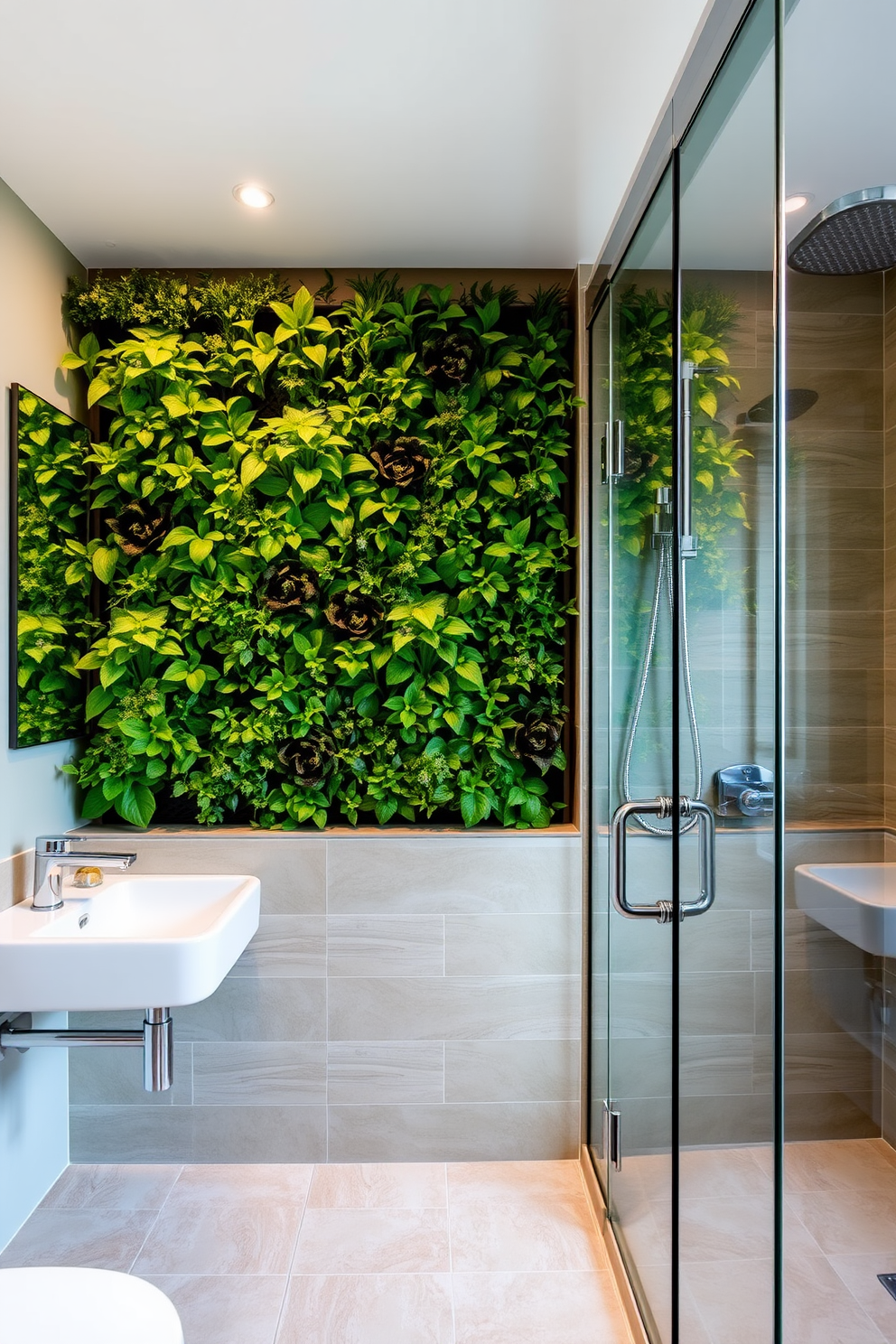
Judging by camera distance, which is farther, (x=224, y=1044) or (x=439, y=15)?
(x=224, y=1044)

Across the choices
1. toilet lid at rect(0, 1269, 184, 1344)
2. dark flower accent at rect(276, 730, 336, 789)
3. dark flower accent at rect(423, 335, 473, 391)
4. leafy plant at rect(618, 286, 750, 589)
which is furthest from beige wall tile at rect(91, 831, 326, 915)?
dark flower accent at rect(423, 335, 473, 391)

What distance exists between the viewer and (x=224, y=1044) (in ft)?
7.93

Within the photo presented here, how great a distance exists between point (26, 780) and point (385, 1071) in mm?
1269

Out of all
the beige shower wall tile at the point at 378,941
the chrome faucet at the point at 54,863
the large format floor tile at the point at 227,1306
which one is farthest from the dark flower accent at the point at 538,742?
the large format floor tile at the point at 227,1306

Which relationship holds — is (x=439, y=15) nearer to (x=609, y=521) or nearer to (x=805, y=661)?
(x=609, y=521)

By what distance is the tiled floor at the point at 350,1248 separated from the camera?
6.08ft

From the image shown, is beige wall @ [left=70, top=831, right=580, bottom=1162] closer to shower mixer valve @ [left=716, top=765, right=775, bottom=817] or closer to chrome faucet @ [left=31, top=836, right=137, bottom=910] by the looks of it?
chrome faucet @ [left=31, top=836, right=137, bottom=910]

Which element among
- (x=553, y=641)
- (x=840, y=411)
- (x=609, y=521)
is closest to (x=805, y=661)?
(x=840, y=411)

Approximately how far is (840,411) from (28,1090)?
2.41m

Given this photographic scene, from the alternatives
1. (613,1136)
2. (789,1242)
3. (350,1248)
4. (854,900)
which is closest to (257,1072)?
(350,1248)

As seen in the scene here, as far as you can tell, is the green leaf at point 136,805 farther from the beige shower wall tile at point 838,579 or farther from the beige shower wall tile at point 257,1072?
the beige shower wall tile at point 838,579

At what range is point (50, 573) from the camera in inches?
91.0

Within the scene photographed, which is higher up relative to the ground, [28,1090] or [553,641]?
[553,641]

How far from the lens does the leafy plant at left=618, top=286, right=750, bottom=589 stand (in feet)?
4.30
